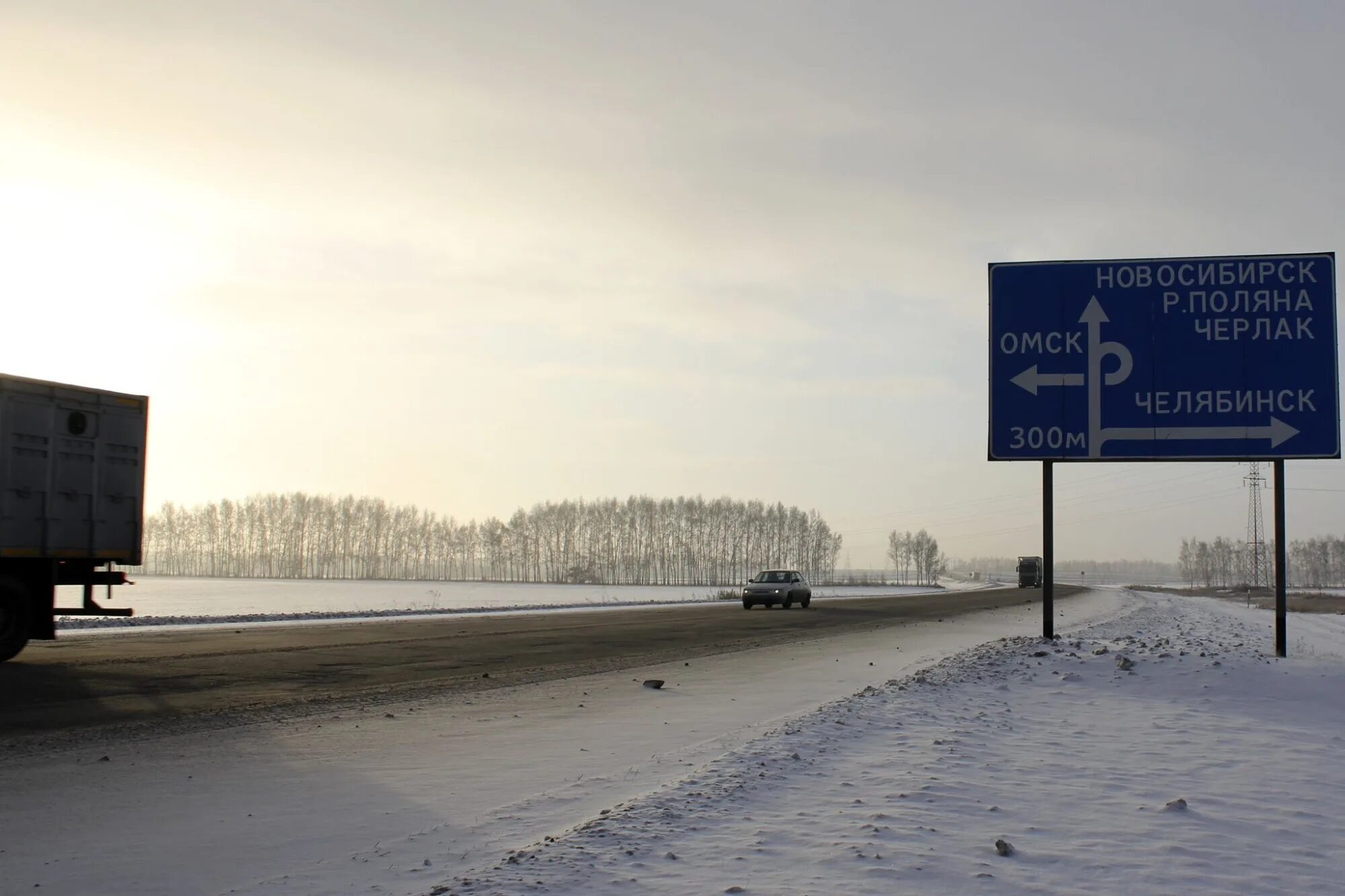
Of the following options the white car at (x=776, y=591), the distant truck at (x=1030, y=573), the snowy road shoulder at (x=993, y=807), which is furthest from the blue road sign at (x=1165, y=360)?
the distant truck at (x=1030, y=573)

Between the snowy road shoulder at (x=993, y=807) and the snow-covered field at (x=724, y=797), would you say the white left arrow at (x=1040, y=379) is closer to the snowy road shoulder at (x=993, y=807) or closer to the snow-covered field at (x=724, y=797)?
the snow-covered field at (x=724, y=797)

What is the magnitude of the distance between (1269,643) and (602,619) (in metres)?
18.4

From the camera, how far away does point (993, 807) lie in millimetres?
6840

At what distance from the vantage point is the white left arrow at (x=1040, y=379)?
18.2m

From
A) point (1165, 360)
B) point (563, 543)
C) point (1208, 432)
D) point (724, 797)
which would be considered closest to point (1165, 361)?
point (1165, 360)

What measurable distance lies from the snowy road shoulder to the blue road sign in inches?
234

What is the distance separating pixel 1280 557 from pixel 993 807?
12569 millimetres

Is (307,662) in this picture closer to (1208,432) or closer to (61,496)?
(61,496)

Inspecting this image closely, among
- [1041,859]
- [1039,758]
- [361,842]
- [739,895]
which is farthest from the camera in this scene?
[1039,758]

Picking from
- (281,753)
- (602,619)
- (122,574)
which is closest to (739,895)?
(281,753)

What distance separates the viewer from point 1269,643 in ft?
67.4

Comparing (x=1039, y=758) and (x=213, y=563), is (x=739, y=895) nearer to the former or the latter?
(x=1039, y=758)

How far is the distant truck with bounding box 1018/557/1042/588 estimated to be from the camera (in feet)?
338

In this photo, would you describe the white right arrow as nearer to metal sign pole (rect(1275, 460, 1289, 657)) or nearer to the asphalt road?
→ metal sign pole (rect(1275, 460, 1289, 657))
